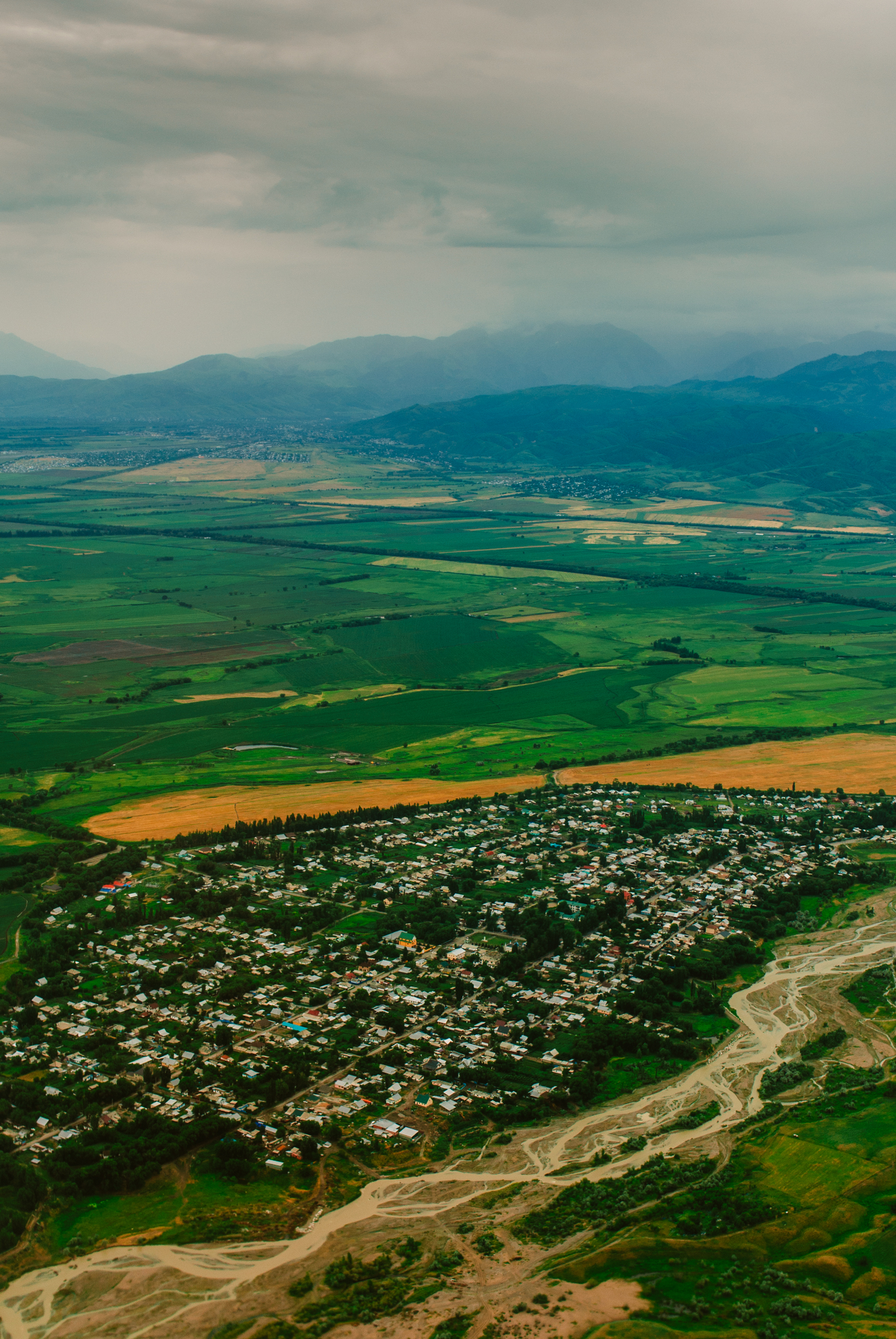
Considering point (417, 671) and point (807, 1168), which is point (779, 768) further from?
point (807, 1168)

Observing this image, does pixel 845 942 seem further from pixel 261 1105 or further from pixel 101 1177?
pixel 101 1177

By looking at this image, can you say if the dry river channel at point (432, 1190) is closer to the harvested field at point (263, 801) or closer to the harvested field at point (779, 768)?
the harvested field at point (779, 768)

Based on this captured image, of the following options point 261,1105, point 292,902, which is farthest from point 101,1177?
point 292,902

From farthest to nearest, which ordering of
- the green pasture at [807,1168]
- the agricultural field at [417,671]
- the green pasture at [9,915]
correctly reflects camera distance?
the agricultural field at [417,671] → the green pasture at [9,915] → the green pasture at [807,1168]

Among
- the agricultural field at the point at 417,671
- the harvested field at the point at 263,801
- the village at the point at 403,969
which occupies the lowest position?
the village at the point at 403,969

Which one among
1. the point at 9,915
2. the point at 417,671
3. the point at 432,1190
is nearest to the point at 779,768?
the point at 417,671

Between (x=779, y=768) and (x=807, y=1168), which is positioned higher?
(x=779, y=768)

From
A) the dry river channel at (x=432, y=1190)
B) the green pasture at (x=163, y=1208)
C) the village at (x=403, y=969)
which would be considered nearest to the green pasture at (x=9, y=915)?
the village at (x=403, y=969)
